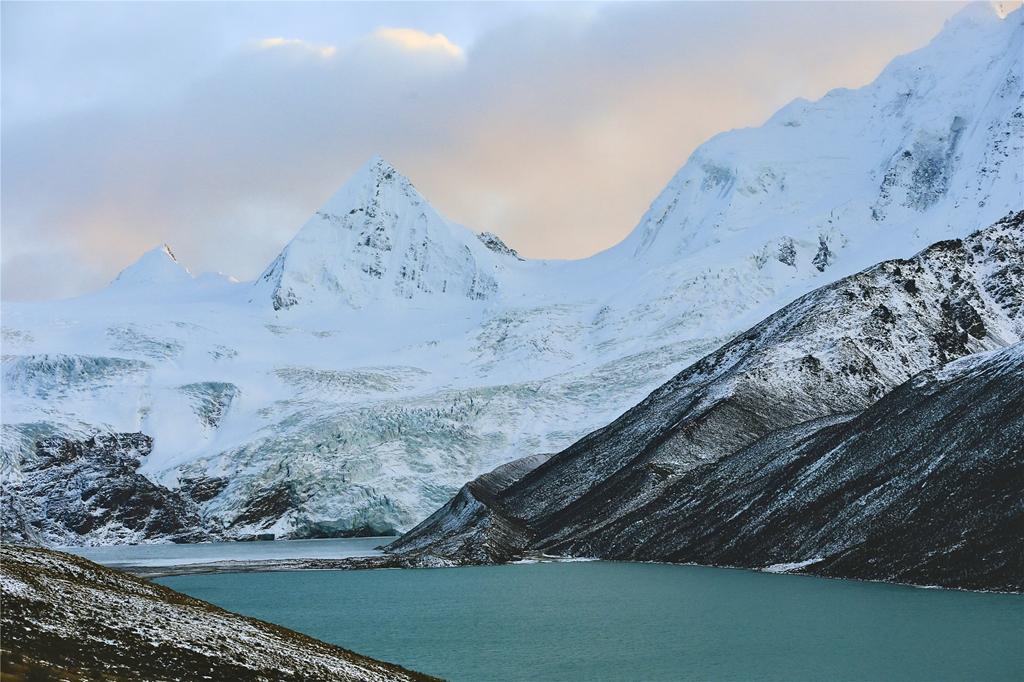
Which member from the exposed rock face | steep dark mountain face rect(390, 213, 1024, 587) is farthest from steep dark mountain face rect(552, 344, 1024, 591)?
the exposed rock face

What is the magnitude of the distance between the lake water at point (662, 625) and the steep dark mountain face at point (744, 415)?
29.2 meters

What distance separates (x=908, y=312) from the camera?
7485 inches

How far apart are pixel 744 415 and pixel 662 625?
91465 mm

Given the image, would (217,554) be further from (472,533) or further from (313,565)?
(472,533)

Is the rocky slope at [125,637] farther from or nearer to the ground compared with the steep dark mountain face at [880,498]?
farther from the ground

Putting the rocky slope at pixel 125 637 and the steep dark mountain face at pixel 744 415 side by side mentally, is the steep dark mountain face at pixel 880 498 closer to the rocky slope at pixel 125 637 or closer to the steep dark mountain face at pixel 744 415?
the steep dark mountain face at pixel 744 415

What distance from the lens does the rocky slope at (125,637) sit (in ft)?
141

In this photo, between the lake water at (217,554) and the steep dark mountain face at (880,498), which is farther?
the lake water at (217,554)

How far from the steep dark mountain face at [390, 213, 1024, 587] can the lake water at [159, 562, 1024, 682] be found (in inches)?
1148

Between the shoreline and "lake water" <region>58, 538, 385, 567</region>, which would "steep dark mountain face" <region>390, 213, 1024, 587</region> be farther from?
"lake water" <region>58, 538, 385, 567</region>

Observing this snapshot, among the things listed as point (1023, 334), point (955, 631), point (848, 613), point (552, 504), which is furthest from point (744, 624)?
point (1023, 334)

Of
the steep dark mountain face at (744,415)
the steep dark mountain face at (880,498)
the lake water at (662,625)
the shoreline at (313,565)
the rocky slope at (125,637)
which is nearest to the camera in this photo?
the rocky slope at (125,637)

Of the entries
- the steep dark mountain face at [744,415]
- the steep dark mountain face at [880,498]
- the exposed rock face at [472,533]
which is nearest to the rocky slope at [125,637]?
the steep dark mountain face at [880,498]

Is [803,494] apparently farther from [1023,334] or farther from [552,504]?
[1023,334]
